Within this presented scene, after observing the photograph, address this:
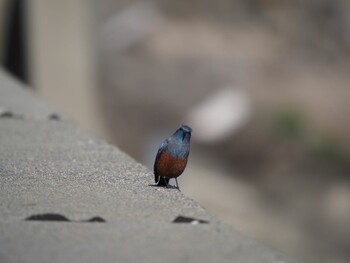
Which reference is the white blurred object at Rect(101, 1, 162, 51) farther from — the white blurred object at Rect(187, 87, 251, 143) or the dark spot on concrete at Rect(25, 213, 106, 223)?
Answer: the dark spot on concrete at Rect(25, 213, 106, 223)

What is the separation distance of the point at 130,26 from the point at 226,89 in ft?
25.5

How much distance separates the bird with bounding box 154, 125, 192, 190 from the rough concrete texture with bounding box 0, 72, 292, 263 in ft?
0.38

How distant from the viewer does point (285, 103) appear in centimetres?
2800

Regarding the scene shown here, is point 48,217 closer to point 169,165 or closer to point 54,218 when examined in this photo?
point 54,218

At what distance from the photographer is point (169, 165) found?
493 centimetres

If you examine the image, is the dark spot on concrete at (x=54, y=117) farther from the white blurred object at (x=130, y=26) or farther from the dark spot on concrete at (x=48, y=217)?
the white blurred object at (x=130, y=26)

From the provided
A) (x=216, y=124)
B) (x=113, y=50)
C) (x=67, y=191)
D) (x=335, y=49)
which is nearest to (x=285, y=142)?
(x=216, y=124)

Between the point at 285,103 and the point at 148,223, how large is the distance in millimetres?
23970

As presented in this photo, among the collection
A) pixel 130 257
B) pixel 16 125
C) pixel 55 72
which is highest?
pixel 55 72

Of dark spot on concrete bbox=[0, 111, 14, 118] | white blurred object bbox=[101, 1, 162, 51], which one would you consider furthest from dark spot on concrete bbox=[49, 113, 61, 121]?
white blurred object bbox=[101, 1, 162, 51]

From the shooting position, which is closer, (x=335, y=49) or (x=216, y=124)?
(x=216, y=124)

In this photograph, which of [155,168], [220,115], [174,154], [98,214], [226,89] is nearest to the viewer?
[98,214]

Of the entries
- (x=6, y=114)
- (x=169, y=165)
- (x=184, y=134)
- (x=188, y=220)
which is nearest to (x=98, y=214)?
(x=188, y=220)

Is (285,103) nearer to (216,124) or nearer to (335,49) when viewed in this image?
(216,124)
